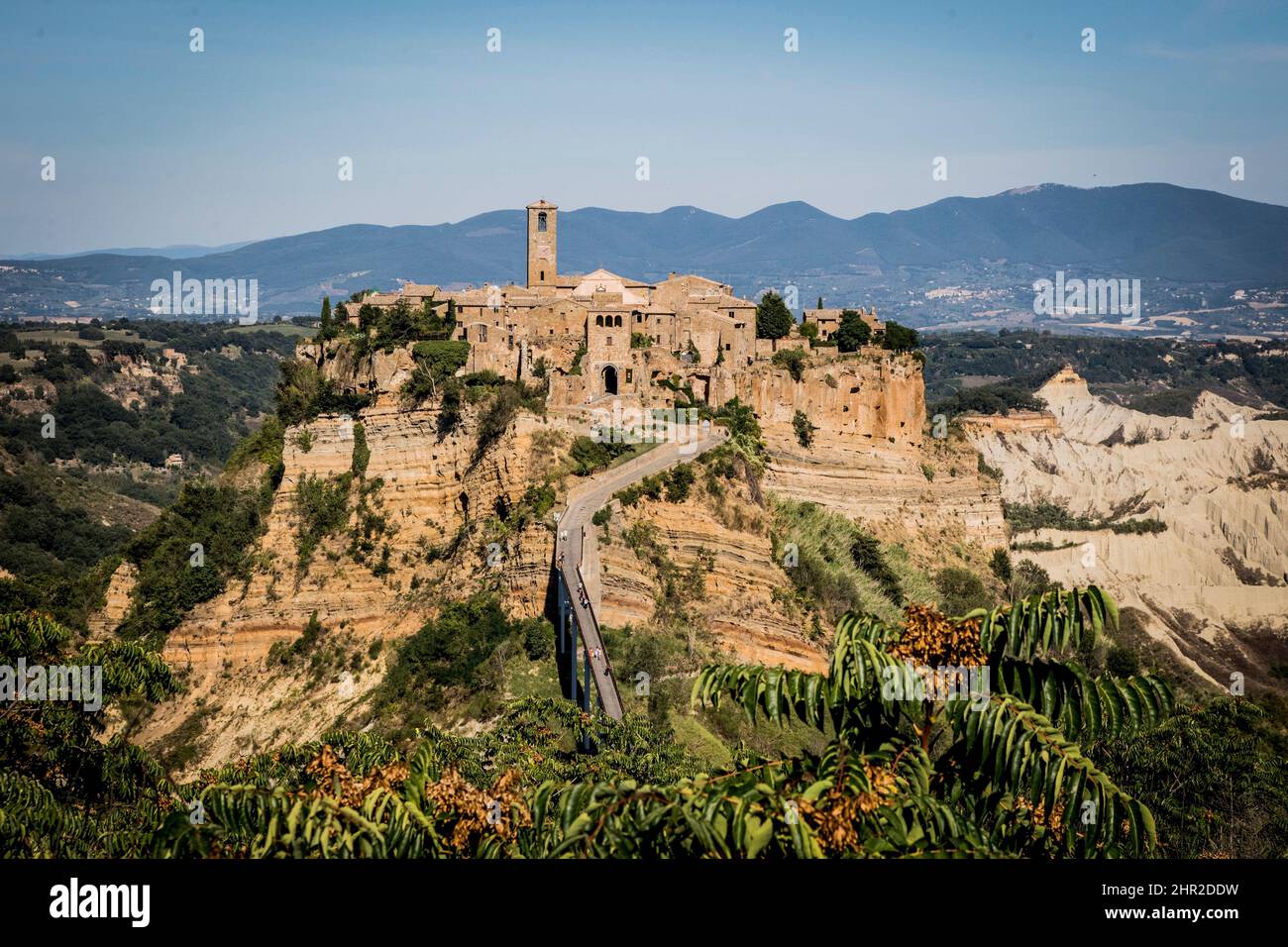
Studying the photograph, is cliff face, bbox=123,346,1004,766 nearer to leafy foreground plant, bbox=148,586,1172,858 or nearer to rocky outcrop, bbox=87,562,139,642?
rocky outcrop, bbox=87,562,139,642

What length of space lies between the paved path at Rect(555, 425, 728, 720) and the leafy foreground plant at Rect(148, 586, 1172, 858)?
1719 centimetres

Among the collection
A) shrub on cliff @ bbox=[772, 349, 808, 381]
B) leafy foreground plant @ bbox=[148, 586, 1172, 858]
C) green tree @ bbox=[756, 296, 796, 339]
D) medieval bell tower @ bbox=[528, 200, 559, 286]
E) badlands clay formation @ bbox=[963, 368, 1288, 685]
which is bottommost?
badlands clay formation @ bbox=[963, 368, 1288, 685]

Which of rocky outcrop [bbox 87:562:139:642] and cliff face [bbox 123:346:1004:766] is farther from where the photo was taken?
rocky outcrop [bbox 87:562:139:642]

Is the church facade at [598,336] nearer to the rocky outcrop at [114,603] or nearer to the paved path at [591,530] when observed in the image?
the paved path at [591,530]

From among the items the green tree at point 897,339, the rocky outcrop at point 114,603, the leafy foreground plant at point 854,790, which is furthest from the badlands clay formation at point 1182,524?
the leafy foreground plant at point 854,790

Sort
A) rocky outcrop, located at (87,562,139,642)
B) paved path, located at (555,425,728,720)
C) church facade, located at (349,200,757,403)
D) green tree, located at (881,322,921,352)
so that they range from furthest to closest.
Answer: green tree, located at (881,322,921,352), church facade, located at (349,200,757,403), rocky outcrop, located at (87,562,139,642), paved path, located at (555,425,728,720)

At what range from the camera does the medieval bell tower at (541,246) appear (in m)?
52.7

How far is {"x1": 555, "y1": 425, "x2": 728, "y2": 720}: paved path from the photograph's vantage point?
28.2 m

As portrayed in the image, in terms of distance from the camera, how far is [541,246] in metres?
52.9

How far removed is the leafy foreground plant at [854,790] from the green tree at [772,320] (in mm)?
40237

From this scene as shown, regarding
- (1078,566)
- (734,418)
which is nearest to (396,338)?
(734,418)

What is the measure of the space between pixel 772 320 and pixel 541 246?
1088 centimetres

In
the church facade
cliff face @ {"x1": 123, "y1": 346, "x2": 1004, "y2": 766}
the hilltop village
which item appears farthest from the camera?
the hilltop village

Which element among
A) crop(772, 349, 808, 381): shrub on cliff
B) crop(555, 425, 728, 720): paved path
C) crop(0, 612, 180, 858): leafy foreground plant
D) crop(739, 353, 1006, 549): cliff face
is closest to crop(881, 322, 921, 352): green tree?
crop(739, 353, 1006, 549): cliff face
